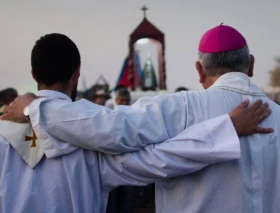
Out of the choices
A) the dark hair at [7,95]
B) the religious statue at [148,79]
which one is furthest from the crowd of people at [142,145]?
the religious statue at [148,79]

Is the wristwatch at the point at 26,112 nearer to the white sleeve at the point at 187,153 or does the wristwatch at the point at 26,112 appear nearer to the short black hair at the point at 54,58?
the short black hair at the point at 54,58

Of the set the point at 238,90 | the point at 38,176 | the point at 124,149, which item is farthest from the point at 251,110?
the point at 38,176

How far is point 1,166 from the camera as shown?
287cm

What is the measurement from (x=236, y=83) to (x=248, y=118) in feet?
0.75

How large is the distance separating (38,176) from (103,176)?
0.34 m

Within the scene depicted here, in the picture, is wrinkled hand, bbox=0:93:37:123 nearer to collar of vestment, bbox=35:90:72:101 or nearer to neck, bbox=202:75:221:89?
collar of vestment, bbox=35:90:72:101

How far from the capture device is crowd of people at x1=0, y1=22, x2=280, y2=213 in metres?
2.72

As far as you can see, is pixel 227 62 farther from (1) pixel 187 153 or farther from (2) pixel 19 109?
(2) pixel 19 109

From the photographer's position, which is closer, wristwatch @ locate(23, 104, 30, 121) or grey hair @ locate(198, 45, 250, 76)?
wristwatch @ locate(23, 104, 30, 121)

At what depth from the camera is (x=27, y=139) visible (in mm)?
2838

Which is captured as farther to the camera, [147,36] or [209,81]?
[147,36]

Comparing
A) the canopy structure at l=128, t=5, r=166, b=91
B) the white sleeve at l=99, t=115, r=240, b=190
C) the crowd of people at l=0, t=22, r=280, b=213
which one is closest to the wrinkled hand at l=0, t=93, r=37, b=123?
the crowd of people at l=0, t=22, r=280, b=213

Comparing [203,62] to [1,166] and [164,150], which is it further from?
[1,166]

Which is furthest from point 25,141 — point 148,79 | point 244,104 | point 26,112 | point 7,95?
point 148,79
